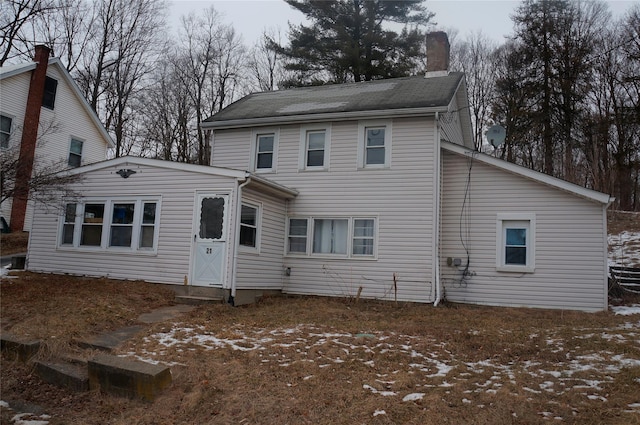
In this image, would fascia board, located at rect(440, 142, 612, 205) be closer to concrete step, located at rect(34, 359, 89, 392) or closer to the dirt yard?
the dirt yard

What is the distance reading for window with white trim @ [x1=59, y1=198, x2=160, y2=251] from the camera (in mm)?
11922

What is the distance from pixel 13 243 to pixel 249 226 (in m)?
10.6

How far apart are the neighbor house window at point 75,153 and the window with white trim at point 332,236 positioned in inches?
535

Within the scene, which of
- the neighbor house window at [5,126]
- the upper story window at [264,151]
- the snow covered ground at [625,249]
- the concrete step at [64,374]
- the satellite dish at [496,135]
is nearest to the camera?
the concrete step at [64,374]

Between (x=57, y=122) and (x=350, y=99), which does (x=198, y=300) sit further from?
(x=57, y=122)

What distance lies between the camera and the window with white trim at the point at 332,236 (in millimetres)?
12828

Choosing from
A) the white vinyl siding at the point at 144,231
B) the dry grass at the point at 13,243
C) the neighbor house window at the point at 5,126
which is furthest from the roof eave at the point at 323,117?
the neighbor house window at the point at 5,126

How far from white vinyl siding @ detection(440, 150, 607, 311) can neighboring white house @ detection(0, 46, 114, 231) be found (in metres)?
14.4

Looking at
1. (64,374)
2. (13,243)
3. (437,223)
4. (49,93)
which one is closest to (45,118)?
(49,93)

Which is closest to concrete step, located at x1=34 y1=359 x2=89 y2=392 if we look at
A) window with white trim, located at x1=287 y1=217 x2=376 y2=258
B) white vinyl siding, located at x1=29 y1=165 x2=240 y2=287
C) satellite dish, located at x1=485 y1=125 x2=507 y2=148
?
white vinyl siding, located at x1=29 y1=165 x2=240 y2=287

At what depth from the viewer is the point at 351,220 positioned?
12984mm

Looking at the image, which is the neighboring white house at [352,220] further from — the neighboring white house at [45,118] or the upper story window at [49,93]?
the upper story window at [49,93]

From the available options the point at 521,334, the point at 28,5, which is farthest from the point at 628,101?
the point at 28,5

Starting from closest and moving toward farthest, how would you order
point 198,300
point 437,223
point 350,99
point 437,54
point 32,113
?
point 198,300
point 437,223
point 350,99
point 437,54
point 32,113
